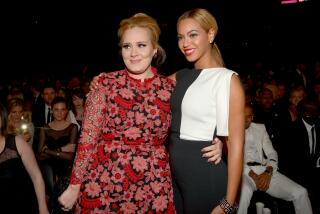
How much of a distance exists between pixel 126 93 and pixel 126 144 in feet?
0.95

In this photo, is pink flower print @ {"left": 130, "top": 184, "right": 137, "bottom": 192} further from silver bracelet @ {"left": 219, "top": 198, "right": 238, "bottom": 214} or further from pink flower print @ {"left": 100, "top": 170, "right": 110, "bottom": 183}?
silver bracelet @ {"left": 219, "top": 198, "right": 238, "bottom": 214}

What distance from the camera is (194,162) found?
2072 millimetres

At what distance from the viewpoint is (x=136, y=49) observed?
209 centimetres

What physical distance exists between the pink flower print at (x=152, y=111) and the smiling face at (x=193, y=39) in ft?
1.34

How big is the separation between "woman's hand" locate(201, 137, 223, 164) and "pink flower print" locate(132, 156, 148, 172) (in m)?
0.34

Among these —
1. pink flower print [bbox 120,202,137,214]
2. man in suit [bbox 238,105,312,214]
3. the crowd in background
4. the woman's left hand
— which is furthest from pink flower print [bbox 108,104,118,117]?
man in suit [bbox 238,105,312,214]

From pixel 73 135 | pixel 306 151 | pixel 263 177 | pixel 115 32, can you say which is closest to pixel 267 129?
pixel 306 151

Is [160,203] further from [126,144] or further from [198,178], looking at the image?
[126,144]

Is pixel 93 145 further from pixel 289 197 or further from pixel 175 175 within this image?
pixel 289 197

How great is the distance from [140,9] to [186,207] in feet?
41.5

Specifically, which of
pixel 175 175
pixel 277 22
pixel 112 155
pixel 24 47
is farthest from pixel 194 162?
pixel 277 22

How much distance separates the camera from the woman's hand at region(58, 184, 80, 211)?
6.23ft

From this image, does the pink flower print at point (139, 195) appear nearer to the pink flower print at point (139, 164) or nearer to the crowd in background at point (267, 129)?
the pink flower print at point (139, 164)

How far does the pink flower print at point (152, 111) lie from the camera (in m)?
2.06
